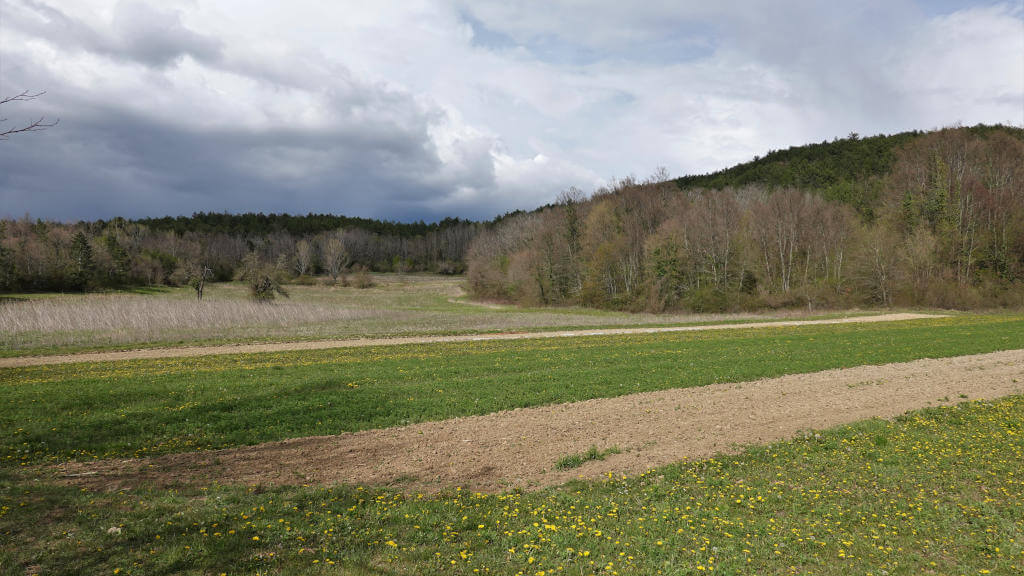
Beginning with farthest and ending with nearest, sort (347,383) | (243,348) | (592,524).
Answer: (243,348), (347,383), (592,524)

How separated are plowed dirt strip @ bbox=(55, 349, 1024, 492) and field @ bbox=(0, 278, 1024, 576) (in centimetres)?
8

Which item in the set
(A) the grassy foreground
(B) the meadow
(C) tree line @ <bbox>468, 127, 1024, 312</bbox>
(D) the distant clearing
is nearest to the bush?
(C) tree line @ <bbox>468, 127, 1024, 312</bbox>

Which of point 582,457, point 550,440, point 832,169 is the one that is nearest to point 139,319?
point 550,440

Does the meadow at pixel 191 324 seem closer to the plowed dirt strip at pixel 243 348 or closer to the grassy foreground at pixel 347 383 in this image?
the plowed dirt strip at pixel 243 348

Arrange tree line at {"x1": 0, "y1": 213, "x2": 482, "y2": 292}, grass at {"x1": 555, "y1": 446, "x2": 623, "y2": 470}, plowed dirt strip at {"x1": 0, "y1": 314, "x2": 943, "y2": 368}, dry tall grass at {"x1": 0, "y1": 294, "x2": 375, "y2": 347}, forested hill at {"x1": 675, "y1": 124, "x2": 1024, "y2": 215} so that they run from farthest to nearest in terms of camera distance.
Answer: forested hill at {"x1": 675, "y1": 124, "x2": 1024, "y2": 215} < tree line at {"x1": 0, "y1": 213, "x2": 482, "y2": 292} < dry tall grass at {"x1": 0, "y1": 294, "x2": 375, "y2": 347} < plowed dirt strip at {"x1": 0, "y1": 314, "x2": 943, "y2": 368} < grass at {"x1": 555, "y1": 446, "x2": 623, "y2": 470}

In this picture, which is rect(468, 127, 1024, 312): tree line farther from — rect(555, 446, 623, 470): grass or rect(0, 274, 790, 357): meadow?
rect(555, 446, 623, 470): grass

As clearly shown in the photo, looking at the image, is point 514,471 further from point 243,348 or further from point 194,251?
point 194,251

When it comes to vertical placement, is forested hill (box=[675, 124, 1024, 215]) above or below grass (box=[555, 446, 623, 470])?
above

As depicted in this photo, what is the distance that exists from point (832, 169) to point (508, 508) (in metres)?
118

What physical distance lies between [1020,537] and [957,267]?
7099 centimetres

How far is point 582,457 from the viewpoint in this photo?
1016 cm

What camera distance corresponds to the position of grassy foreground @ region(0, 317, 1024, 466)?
38.1 feet

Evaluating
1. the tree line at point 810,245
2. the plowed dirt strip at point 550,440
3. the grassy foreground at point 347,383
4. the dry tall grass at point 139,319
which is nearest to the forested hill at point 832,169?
the tree line at point 810,245

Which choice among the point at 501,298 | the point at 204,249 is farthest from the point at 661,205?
the point at 204,249
